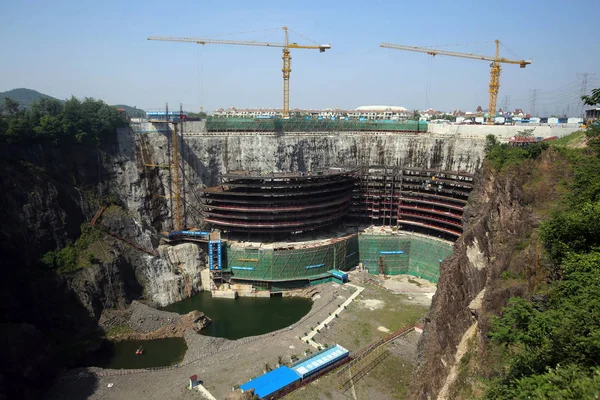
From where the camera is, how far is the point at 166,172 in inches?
3561

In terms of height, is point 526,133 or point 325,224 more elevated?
point 526,133

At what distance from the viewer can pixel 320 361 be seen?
5381 centimetres

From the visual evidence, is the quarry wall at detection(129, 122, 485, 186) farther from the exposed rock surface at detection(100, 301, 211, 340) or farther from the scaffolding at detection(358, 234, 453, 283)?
the exposed rock surface at detection(100, 301, 211, 340)

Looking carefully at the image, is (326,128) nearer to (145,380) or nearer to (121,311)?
(121,311)

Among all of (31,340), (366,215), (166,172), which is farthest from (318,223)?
(31,340)

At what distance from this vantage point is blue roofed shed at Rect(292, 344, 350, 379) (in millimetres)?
51594

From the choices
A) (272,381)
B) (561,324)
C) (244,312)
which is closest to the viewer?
(561,324)

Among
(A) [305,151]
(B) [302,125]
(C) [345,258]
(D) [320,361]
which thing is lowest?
(D) [320,361]

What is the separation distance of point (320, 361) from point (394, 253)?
140ft

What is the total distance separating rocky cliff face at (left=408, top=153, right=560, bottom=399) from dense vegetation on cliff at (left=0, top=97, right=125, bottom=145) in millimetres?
68981

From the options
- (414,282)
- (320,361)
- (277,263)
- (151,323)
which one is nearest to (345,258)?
(414,282)

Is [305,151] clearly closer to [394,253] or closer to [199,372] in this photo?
[394,253]

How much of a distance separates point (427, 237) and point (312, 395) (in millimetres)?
51139

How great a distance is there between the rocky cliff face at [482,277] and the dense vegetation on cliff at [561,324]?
107 inches
